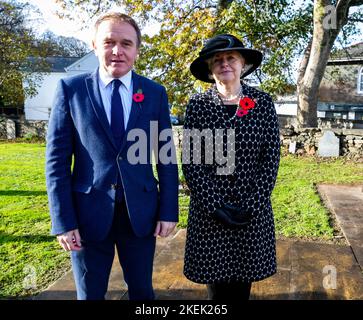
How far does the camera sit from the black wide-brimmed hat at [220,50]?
2.13 metres

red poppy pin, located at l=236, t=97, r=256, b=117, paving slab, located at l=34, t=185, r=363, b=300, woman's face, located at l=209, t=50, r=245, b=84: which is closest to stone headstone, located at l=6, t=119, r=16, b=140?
paving slab, located at l=34, t=185, r=363, b=300

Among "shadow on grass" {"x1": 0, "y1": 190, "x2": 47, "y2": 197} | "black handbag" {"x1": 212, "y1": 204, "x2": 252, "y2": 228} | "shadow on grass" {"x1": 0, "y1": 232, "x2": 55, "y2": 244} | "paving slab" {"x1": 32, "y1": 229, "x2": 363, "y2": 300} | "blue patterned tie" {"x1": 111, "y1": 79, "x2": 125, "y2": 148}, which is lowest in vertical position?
"paving slab" {"x1": 32, "y1": 229, "x2": 363, "y2": 300}

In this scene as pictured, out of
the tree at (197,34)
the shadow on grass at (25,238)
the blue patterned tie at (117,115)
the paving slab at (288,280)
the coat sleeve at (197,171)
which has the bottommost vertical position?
the paving slab at (288,280)

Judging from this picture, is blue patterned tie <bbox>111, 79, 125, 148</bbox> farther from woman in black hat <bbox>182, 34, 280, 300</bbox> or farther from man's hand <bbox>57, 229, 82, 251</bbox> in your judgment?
man's hand <bbox>57, 229, 82, 251</bbox>

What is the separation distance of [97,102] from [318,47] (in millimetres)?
11348

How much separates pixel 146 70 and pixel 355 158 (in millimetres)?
6743

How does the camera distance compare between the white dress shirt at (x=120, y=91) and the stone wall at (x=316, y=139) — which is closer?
the white dress shirt at (x=120, y=91)

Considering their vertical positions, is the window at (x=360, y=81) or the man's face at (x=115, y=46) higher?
the window at (x=360, y=81)

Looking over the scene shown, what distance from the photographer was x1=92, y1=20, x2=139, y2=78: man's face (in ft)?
6.29

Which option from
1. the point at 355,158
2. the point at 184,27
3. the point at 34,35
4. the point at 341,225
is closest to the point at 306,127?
the point at 355,158

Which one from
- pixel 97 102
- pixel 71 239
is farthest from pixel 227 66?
pixel 71 239

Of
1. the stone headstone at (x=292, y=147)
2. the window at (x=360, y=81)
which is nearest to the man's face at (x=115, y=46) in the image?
the stone headstone at (x=292, y=147)

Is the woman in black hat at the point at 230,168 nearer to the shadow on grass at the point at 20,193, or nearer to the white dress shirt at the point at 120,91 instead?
the white dress shirt at the point at 120,91

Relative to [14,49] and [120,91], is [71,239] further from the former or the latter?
[14,49]
